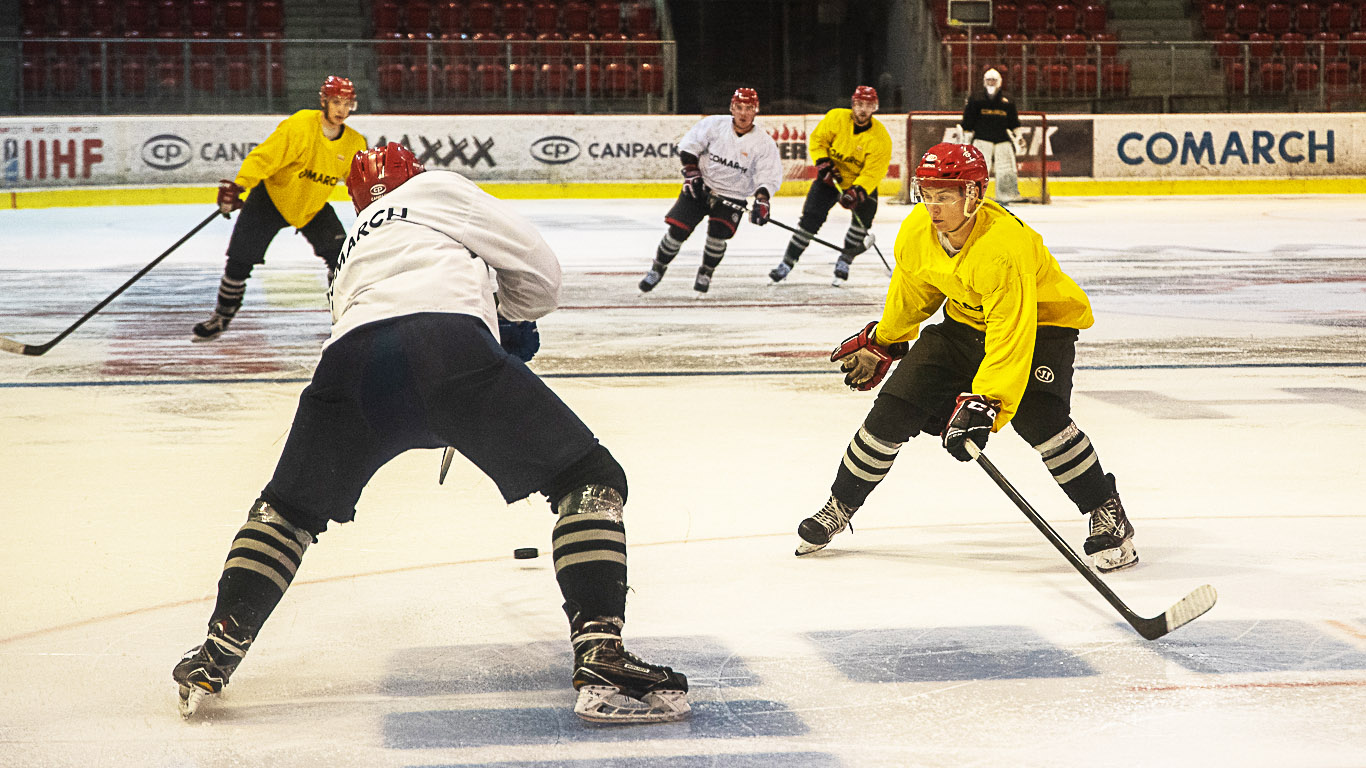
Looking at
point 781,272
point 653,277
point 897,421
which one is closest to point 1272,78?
point 781,272

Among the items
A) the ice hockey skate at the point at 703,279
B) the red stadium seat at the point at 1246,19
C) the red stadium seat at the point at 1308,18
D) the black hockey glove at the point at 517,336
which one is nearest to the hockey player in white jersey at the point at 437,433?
the black hockey glove at the point at 517,336

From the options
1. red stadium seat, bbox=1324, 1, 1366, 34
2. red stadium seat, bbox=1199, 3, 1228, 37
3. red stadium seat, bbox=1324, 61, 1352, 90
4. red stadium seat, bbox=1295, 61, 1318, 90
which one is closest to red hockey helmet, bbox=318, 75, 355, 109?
red stadium seat, bbox=1295, 61, 1318, 90

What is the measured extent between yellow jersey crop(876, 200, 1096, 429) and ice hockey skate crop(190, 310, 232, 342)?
489cm

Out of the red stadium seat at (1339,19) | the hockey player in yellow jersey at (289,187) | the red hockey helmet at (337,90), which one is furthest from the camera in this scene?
the red stadium seat at (1339,19)

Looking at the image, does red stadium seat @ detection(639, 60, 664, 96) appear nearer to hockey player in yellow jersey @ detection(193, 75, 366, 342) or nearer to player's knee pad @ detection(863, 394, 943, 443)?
hockey player in yellow jersey @ detection(193, 75, 366, 342)

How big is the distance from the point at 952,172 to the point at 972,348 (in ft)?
1.66

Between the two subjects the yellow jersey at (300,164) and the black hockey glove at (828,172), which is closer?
the yellow jersey at (300,164)

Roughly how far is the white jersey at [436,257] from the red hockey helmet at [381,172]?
0.22 ft

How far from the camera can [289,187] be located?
25.6 feet

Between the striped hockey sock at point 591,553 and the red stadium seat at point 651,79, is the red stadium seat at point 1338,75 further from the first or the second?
the striped hockey sock at point 591,553

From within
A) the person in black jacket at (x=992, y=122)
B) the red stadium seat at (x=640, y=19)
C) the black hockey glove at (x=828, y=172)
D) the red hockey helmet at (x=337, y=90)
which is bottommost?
the black hockey glove at (x=828, y=172)

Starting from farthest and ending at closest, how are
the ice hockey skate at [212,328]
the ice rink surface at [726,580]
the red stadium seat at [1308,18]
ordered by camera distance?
the red stadium seat at [1308,18], the ice hockey skate at [212,328], the ice rink surface at [726,580]

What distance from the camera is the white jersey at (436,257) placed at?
9.24 ft

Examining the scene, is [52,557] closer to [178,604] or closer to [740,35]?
[178,604]
